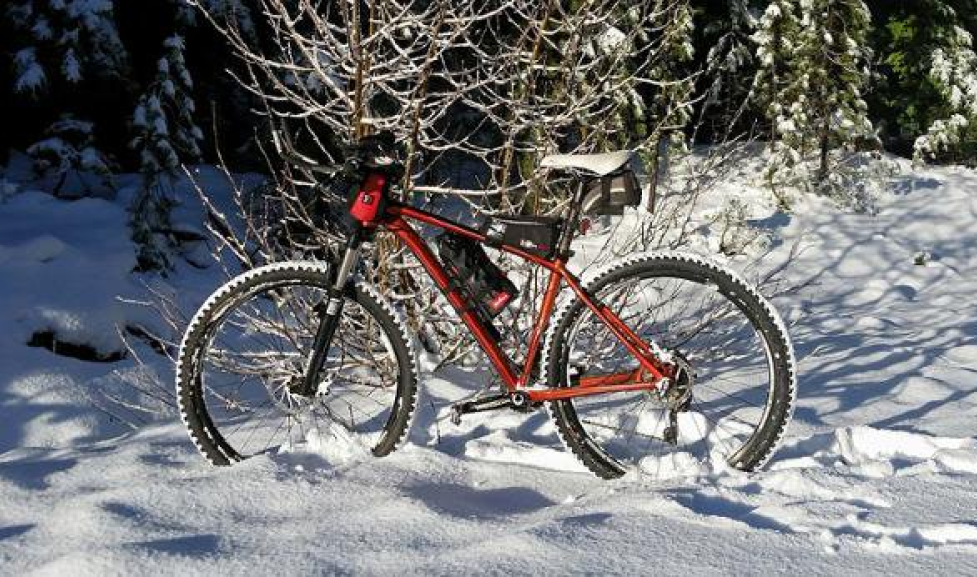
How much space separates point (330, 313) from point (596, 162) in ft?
3.58

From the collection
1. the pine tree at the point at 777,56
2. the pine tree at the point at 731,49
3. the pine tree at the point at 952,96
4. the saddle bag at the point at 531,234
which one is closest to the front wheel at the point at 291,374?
the saddle bag at the point at 531,234

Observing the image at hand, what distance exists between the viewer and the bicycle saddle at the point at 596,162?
129 inches

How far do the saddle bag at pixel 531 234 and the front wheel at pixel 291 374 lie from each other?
1.66 feet

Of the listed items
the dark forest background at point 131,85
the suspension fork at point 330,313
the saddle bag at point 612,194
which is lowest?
the suspension fork at point 330,313

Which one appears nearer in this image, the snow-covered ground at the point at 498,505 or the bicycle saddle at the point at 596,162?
the snow-covered ground at the point at 498,505

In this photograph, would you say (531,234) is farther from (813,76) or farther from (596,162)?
(813,76)

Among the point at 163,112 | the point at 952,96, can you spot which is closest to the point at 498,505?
the point at 163,112

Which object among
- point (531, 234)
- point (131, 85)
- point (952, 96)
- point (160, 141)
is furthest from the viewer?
point (952, 96)

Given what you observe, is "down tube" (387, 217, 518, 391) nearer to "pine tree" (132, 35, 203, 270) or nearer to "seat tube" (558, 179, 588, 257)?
"seat tube" (558, 179, 588, 257)

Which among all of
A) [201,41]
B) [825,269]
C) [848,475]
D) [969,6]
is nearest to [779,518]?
[848,475]

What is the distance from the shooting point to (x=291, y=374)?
411 cm

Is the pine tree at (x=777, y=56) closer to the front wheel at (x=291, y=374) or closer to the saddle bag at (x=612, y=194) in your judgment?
the front wheel at (x=291, y=374)

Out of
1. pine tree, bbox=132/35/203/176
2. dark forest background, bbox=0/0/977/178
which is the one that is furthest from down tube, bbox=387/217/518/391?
pine tree, bbox=132/35/203/176

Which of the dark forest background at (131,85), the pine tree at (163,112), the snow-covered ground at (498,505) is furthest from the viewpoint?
→ the dark forest background at (131,85)
